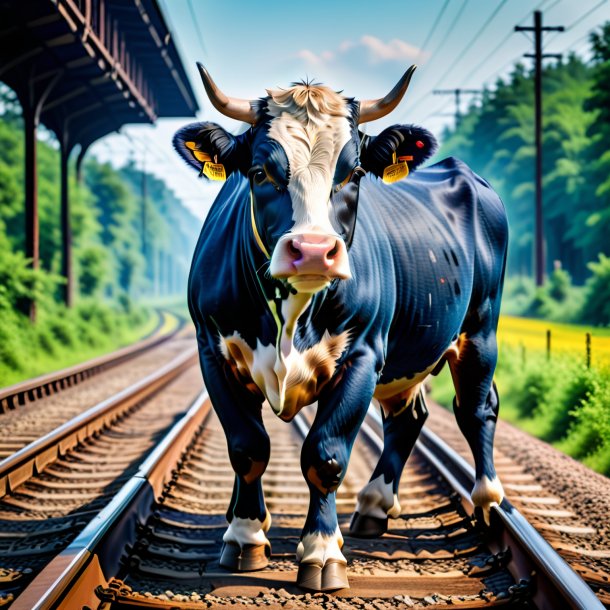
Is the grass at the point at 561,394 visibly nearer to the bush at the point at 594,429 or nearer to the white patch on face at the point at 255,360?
the bush at the point at 594,429

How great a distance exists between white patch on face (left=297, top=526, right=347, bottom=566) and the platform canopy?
40.2 ft

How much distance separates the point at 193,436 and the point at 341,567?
507cm

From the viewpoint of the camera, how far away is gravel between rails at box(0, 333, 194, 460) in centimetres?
848

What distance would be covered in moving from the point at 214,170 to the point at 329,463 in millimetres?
1596

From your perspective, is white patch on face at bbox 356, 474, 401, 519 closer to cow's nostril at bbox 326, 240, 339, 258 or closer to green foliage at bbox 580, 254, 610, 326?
cow's nostril at bbox 326, 240, 339, 258

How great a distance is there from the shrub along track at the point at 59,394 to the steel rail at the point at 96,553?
8.54 feet

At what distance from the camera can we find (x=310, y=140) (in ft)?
12.4

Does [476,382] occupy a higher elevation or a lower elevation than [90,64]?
lower

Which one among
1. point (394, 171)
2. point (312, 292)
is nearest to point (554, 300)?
→ point (394, 171)

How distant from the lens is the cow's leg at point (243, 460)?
418cm

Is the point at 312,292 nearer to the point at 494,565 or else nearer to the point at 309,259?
the point at 309,259

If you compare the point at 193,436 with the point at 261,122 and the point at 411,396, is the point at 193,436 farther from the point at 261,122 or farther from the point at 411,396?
the point at 261,122

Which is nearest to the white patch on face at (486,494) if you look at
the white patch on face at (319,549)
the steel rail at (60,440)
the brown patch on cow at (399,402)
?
the brown patch on cow at (399,402)

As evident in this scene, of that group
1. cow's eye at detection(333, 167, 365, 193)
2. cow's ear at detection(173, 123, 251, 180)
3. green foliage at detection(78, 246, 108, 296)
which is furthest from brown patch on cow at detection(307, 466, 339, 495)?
green foliage at detection(78, 246, 108, 296)
